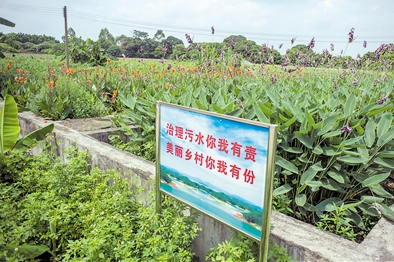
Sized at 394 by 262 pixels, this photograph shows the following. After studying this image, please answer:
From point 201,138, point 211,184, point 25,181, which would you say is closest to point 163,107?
point 201,138

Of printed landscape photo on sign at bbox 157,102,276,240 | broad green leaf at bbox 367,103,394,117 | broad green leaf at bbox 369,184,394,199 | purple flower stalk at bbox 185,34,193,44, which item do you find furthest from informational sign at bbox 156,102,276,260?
purple flower stalk at bbox 185,34,193,44

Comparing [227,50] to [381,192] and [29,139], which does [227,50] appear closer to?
[29,139]

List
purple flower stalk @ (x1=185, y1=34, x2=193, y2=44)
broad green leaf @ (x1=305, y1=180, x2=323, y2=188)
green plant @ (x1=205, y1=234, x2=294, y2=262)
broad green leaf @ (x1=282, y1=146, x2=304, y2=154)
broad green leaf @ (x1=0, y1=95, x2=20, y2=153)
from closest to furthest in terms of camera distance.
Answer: green plant @ (x1=205, y1=234, x2=294, y2=262) < broad green leaf @ (x1=305, y1=180, x2=323, y2=188) < broad green leaf @ (x1=282, y1=146, x2=304, y2=154) < broad green leaf @ (x1=0, y1=95, x2=20, y2=153) < purple flower stalk @ (x1=185, y1=34, x2=193, y2=44)

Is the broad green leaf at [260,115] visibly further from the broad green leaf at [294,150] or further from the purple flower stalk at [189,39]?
the purple flower stalk at [189,39]

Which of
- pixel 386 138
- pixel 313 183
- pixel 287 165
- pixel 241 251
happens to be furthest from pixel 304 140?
pixel 241 251

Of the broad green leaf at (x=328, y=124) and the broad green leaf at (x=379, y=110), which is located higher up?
the broad green leaf at (x=379, y=110)

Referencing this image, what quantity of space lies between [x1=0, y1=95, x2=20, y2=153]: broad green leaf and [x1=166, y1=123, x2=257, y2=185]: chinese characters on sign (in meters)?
2.27

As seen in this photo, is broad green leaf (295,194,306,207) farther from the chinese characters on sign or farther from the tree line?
the tree line

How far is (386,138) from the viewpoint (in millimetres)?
2098

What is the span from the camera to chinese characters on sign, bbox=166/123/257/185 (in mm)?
1494

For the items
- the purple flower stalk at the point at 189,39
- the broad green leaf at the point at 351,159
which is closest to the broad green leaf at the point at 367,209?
the broad green leaf at the point at 351,159

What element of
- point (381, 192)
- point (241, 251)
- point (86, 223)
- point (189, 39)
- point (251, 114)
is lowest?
point (86, 223)

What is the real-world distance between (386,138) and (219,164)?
1.28 m

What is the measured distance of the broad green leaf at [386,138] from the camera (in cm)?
207
